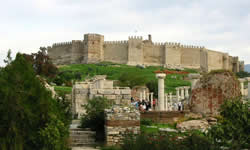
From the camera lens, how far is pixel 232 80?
15.1 metres

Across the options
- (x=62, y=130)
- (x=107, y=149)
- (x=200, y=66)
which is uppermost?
(x=200, y=66)

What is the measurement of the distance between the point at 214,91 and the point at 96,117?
174 inches

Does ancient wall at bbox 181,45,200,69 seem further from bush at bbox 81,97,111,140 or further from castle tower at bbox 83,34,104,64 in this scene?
bush at bbox 81,97,111,140

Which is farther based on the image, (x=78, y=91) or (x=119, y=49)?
(x=119, y=49)

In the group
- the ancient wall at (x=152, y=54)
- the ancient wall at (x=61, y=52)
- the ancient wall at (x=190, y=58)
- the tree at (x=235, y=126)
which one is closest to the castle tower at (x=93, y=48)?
the ancient wall at (x=61, y=52)

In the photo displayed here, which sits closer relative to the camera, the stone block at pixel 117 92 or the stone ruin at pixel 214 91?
the stone ruin at pixel 214 91

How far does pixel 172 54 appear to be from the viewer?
73.9 meters

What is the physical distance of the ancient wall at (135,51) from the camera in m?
70.9

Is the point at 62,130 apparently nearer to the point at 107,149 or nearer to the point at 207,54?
the point at 107,149

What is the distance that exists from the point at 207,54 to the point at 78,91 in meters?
57.5

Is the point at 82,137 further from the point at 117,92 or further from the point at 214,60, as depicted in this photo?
the point at 214,60

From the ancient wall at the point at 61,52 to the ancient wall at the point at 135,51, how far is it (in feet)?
37.6

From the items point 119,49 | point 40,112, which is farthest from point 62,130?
point 119,49

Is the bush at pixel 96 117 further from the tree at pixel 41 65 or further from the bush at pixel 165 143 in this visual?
the tree at pixel 41 65
